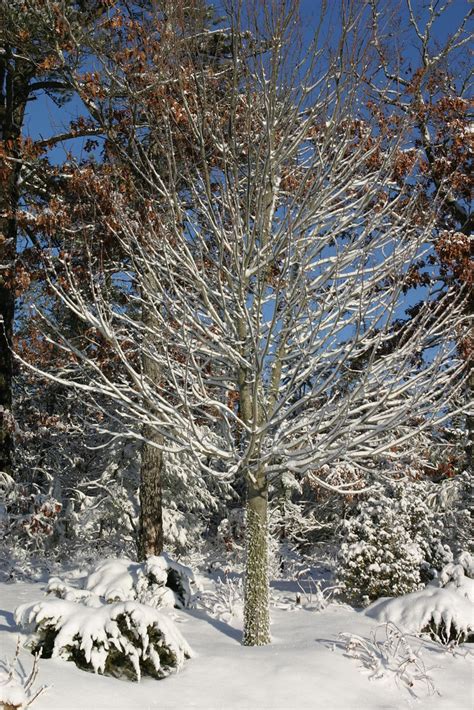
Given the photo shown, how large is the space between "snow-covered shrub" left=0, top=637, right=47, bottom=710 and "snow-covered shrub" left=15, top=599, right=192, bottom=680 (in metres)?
0.65

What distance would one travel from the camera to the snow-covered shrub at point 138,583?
7023 millimetres

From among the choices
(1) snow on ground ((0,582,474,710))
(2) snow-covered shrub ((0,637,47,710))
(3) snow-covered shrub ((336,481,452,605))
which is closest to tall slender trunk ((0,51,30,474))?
(1) snow on ground ((0,582,474,710))

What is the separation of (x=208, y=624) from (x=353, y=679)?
2.47 meters

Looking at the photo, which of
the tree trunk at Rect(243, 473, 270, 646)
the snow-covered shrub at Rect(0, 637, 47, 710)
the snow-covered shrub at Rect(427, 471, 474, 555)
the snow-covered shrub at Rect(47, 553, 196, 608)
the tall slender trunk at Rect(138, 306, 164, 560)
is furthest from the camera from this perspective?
the snow-covered shrub at Rect(427, 471, 474, 555)

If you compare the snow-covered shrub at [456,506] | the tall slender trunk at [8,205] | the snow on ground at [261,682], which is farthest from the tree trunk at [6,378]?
the snow-covered shrub at [456,506]

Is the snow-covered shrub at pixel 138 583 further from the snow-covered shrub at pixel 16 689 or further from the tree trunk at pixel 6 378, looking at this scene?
the tree trunk at pixel 6 378

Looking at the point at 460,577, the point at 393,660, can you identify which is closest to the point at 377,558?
the point at 460,577

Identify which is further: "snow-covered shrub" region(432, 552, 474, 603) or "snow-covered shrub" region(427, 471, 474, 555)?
"snow-covered shrub" region(427, 471, 474, 555)

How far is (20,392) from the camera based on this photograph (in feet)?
61.3

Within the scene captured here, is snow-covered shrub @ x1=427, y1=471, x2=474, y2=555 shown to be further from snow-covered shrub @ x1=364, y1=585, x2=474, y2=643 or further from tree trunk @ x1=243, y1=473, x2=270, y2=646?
tree trunk @ x1=243, y1=473, x2=270, y2=646

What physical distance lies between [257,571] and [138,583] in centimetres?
185

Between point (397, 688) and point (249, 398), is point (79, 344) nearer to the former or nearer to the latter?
point (249, 398)

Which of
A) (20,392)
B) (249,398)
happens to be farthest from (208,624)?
(20,392)

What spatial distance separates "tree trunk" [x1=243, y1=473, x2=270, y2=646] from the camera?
612cm
